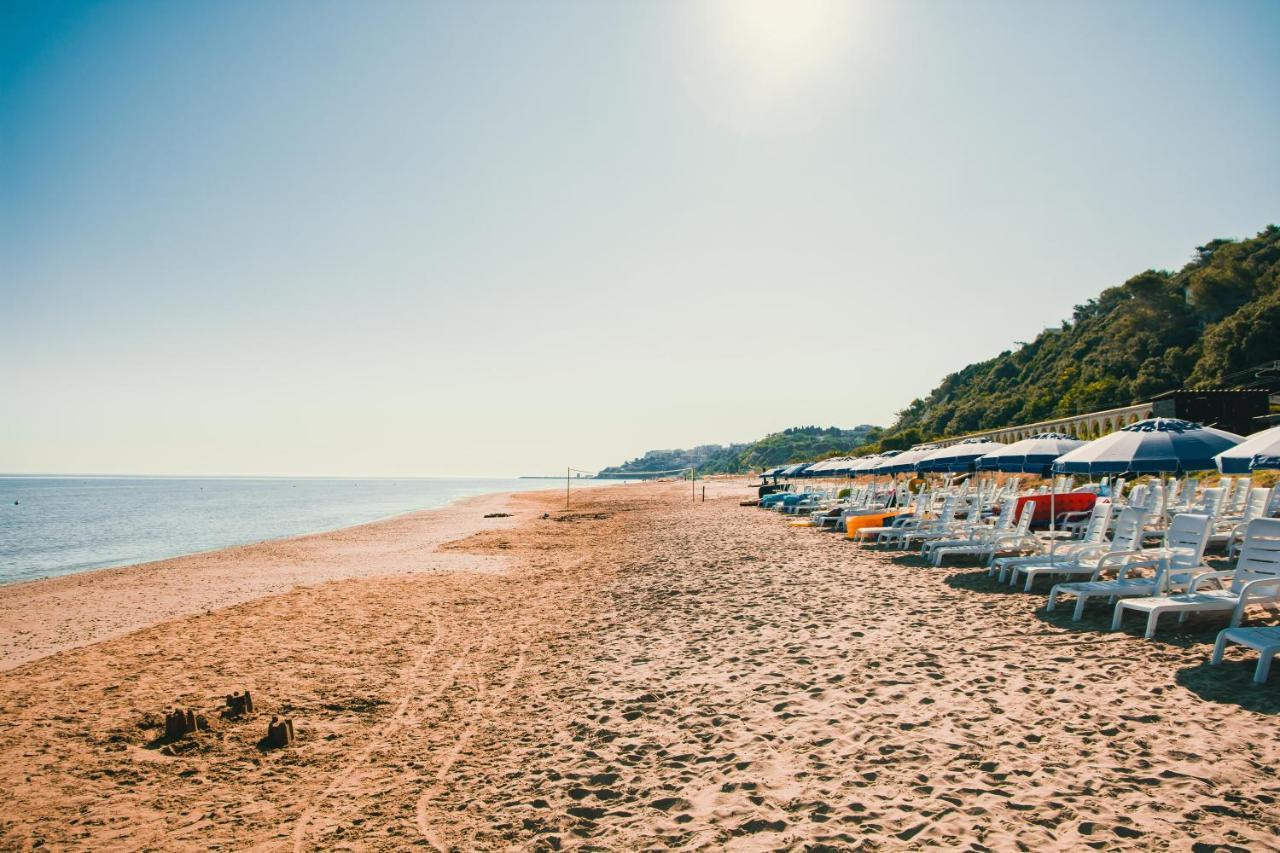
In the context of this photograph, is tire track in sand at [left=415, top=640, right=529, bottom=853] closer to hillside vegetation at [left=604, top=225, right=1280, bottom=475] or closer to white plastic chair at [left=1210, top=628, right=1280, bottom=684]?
white plastic chair at [left=1210, top=628, right=1280, bottom=684]

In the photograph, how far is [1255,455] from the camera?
6.94m

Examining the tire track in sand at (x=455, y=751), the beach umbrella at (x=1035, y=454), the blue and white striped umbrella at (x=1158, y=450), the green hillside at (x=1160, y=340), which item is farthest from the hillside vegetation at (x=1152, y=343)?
the tire track in sand at (x=455, y=751)

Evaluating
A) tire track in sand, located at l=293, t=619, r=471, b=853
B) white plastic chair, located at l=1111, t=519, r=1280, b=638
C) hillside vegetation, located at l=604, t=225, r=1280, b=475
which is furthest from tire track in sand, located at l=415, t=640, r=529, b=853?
hillside vegetation, located at l=604, t=225, r=1280, b=475

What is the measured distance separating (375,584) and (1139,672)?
1183 centimetres

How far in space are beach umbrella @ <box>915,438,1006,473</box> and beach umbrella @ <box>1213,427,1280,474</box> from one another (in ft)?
24.0

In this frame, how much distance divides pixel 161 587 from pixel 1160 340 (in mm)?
71357

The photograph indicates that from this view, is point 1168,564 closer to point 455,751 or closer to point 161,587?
point 455,751

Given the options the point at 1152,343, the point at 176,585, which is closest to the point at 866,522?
the point at 176,585

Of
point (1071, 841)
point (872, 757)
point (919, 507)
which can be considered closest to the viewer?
point (1071, 841)

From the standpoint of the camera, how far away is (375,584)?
13055 mm

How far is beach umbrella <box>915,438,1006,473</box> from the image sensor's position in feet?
50.7

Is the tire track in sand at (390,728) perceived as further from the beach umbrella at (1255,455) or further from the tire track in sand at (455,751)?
the beach umbrella at (1255,455)

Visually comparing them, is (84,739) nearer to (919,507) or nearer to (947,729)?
(947,729)

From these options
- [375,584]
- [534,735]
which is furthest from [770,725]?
[375,584]
